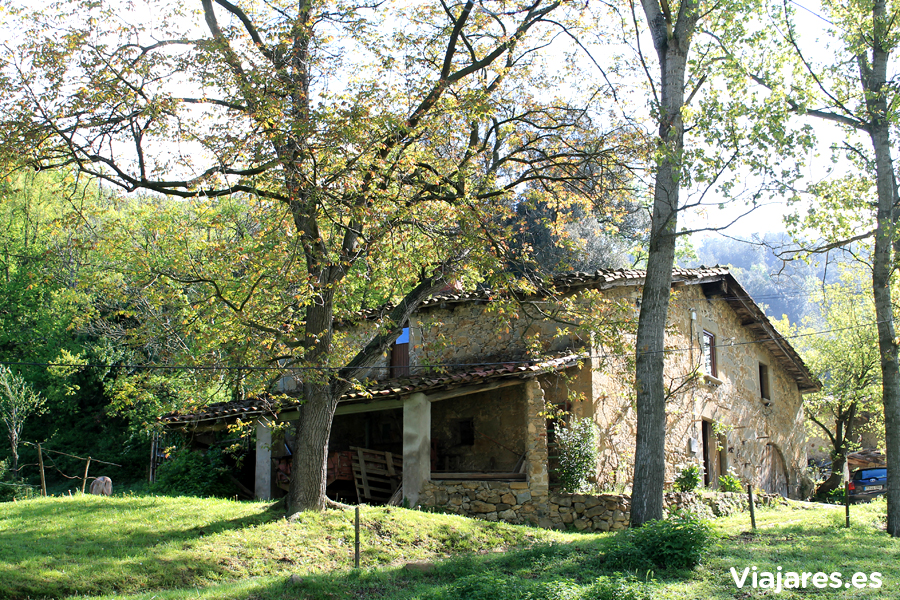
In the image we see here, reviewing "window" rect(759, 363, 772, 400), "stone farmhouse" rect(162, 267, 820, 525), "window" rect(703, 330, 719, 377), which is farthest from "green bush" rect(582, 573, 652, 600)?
"window" rect(759, 363, 772, 400)

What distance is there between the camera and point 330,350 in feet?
36.1

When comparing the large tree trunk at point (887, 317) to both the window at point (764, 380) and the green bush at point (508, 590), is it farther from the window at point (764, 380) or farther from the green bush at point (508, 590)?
the window at point (764, 380)

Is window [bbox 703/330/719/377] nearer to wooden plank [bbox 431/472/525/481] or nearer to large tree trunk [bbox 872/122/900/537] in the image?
large tree trunk [bbox 872/122/900/537]

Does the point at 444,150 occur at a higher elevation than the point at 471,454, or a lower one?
higher

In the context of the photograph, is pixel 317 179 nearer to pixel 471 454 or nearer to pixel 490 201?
pixel 490 201

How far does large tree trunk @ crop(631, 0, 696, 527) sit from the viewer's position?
952 cm

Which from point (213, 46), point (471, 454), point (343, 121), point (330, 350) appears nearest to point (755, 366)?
point (471, 454)

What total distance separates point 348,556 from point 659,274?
20.3 feet

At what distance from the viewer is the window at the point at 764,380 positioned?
71.9 ft

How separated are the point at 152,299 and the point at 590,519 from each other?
8728 millimetres

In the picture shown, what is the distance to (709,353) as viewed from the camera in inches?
731

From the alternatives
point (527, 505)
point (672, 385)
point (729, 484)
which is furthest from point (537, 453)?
point (729, 484)

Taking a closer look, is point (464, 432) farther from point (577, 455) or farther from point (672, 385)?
point (672, 385)

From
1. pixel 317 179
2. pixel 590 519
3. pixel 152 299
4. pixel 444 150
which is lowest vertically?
pixel 590 519
